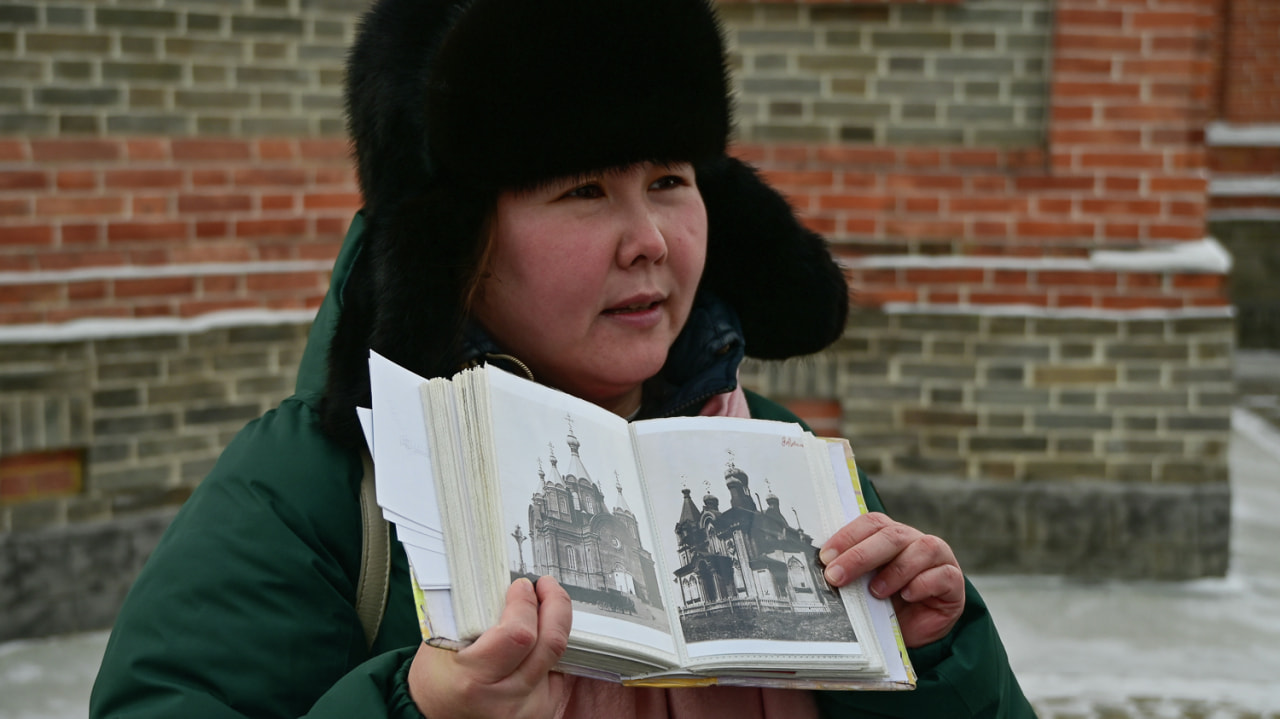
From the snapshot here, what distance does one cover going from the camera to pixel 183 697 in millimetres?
1244

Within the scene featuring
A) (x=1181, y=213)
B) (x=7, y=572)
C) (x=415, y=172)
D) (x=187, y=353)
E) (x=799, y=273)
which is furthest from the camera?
(x=1181, y=213)

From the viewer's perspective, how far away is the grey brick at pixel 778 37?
482 centimetres

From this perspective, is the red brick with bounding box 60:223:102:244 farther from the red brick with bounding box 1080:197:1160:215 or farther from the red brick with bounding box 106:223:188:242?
the red brick with bounding box 1080:197:1160:215

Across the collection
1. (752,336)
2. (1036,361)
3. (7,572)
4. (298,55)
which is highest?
(298,55)

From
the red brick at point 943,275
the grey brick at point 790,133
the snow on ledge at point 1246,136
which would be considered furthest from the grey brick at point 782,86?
the snow on ledge at point 1246,136

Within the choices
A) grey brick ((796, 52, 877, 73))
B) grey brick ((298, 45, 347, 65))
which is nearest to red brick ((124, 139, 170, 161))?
grey brick ((298, 45, 347, 65))

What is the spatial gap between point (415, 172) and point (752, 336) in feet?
2.12

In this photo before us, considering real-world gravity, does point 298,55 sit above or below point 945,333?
above

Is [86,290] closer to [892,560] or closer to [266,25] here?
[266,25]

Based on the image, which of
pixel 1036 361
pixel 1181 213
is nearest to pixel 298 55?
pixel 1036 361

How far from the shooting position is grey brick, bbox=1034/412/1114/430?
4812mm

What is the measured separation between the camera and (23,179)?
4.04 meters

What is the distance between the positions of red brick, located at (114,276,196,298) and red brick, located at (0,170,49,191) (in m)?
0.39

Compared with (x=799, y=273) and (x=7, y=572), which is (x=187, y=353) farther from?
(x=799, y=273)
